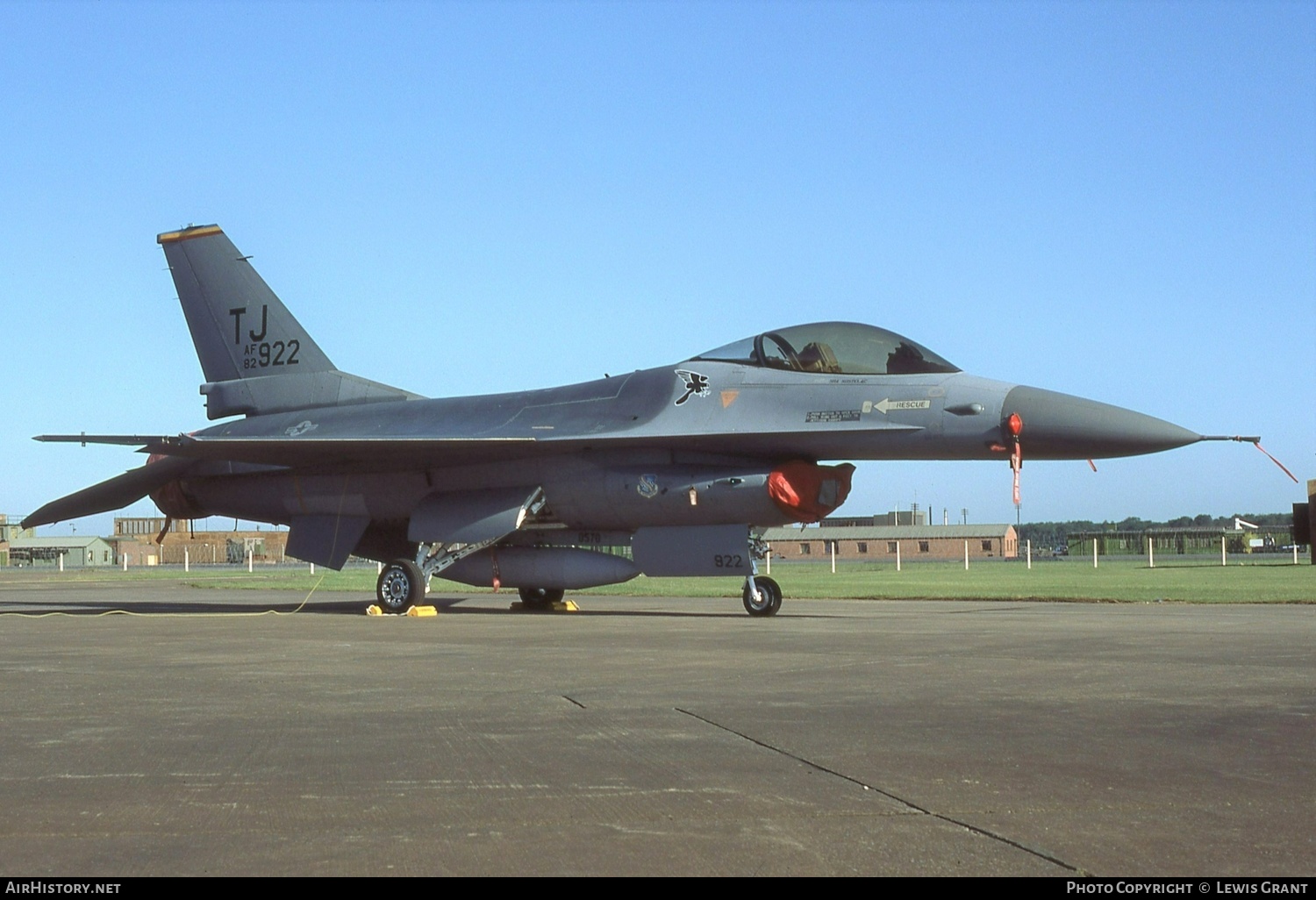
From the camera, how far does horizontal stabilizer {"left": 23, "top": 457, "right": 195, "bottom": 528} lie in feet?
64.5

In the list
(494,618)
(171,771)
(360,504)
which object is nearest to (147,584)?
(360,504)

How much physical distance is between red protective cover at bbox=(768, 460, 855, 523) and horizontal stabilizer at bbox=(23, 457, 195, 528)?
976 centimetres

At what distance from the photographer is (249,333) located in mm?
19844

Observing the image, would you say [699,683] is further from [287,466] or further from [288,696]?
[287,466]

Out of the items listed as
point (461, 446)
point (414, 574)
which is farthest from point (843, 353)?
point (414, 574)

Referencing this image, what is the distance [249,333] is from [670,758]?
16.2m

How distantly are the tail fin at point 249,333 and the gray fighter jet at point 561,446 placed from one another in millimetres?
28

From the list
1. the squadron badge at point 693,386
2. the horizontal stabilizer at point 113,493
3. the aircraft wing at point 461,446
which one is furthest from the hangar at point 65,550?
the squadron badge at point 693,386

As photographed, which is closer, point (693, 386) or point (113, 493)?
point (693, 386)

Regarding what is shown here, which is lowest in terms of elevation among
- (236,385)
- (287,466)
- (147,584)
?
(147,584)

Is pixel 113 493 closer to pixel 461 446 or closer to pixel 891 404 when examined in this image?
pixel 461 446

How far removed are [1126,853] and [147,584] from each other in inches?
1295

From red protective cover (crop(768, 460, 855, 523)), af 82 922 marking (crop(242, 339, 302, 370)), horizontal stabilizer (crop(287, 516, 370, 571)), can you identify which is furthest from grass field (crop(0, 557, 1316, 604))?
af 82 922 marking (crop(242, 339, 302, 370))

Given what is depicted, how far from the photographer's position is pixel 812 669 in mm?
A: 8789
